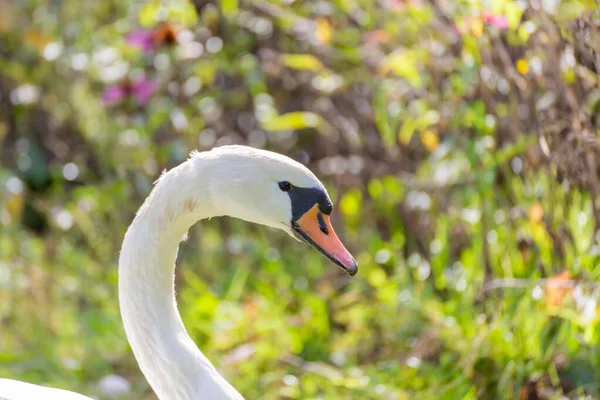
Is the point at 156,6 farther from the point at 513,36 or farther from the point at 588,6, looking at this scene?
the point at 588,6

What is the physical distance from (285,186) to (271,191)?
33 mm

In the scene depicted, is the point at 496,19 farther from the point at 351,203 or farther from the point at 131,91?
the point at 131,91

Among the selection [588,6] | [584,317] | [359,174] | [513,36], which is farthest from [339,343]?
[588,6]

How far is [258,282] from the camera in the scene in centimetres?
418

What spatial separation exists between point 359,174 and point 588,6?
1651 millimetres

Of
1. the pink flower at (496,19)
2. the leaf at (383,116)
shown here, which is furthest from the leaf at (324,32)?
the pink flower at (496,19)

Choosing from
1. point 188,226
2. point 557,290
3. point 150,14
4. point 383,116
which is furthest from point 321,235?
point 150,14

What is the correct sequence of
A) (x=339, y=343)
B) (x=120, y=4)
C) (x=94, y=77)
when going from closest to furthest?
1. (x=339, y=343)
2. (x=94, y=77)
3. (x=120, y=4)

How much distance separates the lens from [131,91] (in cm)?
420

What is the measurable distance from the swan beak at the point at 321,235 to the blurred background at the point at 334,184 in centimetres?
86

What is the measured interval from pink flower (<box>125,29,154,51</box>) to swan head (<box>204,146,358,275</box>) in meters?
1.86

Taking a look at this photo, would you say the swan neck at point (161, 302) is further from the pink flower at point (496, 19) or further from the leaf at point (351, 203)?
the leaf at point (351, 203)

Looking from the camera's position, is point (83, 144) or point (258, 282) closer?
point (258, 282)

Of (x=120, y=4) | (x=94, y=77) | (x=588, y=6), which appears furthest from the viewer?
(x=120, y=4)
